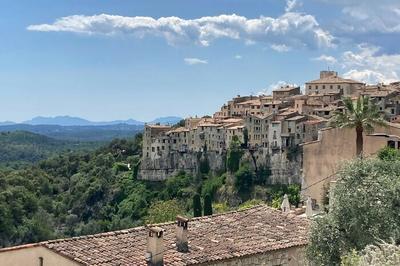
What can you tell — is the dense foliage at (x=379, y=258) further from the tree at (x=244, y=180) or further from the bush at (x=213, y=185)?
the bush at (x=213, y=185)

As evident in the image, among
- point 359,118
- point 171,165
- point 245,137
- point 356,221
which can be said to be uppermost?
point 359,118

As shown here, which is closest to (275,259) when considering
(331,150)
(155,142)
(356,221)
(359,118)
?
(356,221)

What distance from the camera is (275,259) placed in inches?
816

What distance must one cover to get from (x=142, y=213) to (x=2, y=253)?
342 feet

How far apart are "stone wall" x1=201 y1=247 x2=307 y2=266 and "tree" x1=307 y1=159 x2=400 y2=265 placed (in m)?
1.21

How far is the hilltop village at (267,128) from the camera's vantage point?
385ft

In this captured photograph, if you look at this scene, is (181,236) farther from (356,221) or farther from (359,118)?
(359,118)

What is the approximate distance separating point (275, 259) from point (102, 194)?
12685cm

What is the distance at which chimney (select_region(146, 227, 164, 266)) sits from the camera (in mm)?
18125

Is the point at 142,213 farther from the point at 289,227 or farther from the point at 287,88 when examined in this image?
the point at 289,227

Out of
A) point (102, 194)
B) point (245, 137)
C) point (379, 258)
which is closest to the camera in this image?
point (379, 258)

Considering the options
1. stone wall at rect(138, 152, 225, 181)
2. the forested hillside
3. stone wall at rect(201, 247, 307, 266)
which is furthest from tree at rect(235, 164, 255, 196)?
stone wall at rect(201, 247, 307, 266)

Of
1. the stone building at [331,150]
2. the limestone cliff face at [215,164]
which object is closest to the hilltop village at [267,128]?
the limestone cliff face at [215,164]

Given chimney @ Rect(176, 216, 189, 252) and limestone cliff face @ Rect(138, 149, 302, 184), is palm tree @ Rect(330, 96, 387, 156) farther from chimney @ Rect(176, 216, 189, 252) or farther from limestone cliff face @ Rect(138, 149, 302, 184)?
limestone cliff face @ Rect(138, 149, 302, 184)
